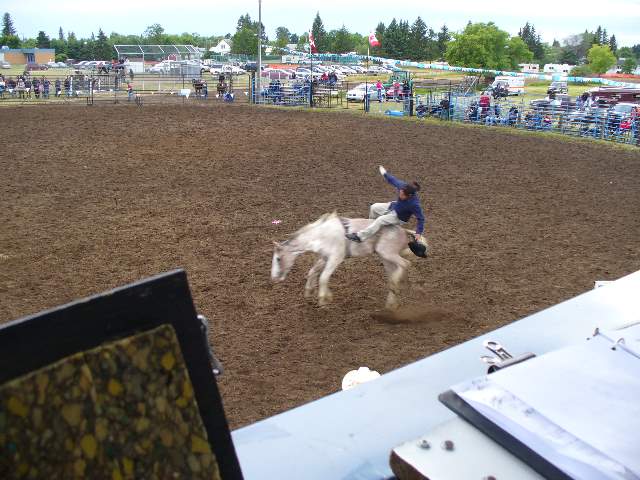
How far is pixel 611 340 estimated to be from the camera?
5.72 feet

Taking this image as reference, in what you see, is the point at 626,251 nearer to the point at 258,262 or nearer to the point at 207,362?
the point at 258,262

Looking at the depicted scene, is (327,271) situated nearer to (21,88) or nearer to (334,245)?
(334,245)

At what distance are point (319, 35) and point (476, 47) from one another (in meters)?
53.3

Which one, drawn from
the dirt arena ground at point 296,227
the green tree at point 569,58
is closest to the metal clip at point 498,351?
the dirt arena ground at point 296,227

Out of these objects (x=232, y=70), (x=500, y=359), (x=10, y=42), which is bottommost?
(x=500, y=359)

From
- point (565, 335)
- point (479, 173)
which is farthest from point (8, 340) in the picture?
point (479, 173)

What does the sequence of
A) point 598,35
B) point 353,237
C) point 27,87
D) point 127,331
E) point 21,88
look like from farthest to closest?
point 598,35
point 27,87
point 21,88
point 353,237
point 127,331

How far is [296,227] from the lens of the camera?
11.7 metres

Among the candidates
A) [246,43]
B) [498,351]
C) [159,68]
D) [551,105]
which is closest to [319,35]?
[246,43]

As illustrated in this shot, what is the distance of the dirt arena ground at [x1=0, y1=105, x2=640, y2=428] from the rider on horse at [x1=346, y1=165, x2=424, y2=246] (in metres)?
1.21

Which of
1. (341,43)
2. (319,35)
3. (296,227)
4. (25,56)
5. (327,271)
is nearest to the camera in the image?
(327,271)

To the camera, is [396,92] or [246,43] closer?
[396,92]

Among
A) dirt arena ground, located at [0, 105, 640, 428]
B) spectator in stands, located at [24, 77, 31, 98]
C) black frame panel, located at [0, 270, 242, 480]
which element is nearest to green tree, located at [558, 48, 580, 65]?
spectator in stands, located at [24, 77, 31, 98]

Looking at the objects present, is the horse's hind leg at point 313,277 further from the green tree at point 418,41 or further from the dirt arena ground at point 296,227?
the green tree at point 418,41
